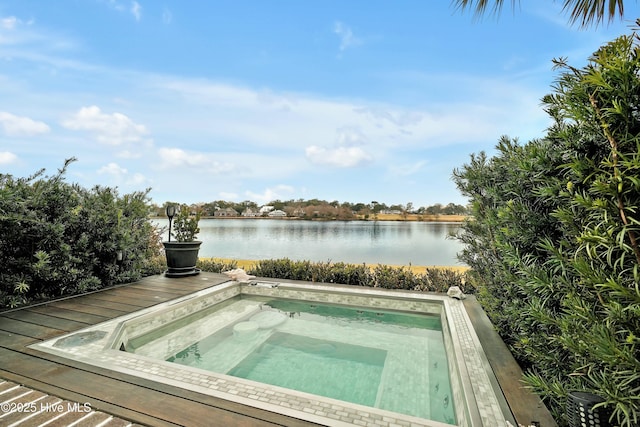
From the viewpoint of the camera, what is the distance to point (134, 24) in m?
6.22

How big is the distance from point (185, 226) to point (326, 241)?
4229 millimetres

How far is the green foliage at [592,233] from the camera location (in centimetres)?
118

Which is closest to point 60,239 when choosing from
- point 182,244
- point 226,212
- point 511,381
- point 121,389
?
point 182,244

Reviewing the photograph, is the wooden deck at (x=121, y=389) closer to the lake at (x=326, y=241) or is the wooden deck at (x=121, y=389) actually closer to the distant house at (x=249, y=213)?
the lake at (x=326, y=241)

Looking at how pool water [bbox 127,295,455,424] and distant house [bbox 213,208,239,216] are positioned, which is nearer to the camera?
pool water [bbox 127,295,455,424]

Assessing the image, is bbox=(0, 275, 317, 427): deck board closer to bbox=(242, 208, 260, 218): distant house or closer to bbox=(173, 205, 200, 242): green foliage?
bbox=(173, 205, 200, 242): green foliage

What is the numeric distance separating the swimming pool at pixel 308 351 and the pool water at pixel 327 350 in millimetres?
13

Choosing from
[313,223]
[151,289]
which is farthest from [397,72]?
[151,289]

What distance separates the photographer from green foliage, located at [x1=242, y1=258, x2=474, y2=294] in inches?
211

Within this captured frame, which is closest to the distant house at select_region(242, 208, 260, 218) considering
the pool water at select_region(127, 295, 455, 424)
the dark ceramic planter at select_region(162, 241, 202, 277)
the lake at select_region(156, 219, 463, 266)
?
the lake at select_region(156, 219, 463, 266)

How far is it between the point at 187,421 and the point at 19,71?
22.7 ft

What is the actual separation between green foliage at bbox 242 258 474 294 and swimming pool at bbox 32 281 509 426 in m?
0.45

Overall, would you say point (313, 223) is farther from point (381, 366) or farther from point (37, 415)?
point (37, 415)

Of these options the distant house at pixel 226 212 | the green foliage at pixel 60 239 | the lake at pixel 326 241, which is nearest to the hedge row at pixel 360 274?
the lake at pixel 326 241
